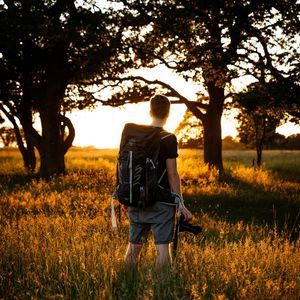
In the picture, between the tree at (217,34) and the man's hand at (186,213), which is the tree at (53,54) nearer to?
the tree at (217,34)

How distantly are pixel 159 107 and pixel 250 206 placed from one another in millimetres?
8337

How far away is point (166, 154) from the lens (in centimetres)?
441

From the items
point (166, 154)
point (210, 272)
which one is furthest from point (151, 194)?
point (210, 272)

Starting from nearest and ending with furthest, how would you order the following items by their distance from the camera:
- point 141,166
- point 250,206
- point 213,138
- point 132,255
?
point 141,166
point 132,255
point 250,206
point 213,138

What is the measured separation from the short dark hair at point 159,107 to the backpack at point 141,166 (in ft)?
0.50

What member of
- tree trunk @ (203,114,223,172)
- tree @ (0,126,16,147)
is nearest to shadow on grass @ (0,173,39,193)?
tree trunk @ (203,114,223,172)

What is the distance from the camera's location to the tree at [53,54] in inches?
636

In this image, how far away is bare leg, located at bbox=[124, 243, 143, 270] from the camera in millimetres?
4791

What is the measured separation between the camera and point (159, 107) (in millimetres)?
4445

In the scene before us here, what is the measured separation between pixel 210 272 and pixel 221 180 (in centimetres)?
1284

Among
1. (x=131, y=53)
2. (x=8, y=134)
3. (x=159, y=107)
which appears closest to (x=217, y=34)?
(x=131, y=53)

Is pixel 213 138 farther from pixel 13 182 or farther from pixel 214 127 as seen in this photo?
pixel 13 182

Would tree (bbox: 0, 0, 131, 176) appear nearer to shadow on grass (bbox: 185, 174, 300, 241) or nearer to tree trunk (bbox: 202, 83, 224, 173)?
tree trunk (bbox: 202, 83, 224, 173)

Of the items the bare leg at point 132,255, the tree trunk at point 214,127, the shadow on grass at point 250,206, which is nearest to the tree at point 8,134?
the tree trunk at point 214,127
